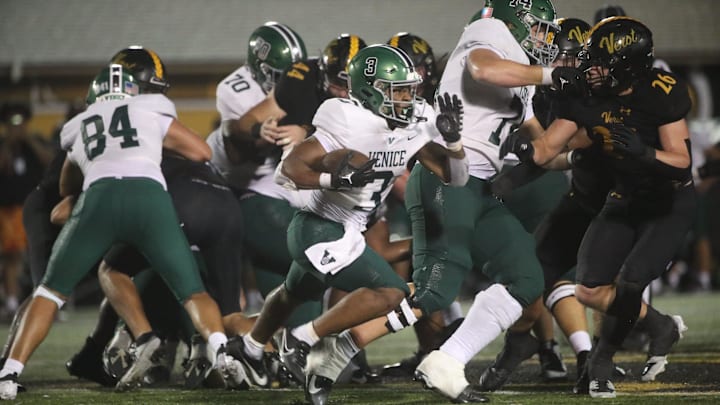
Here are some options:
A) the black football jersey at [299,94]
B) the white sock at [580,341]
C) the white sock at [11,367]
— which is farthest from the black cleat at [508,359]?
the white sock at [11,367]

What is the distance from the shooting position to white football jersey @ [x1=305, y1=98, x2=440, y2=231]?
15.9 ft

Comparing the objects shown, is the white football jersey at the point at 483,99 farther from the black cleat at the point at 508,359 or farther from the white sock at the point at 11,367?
the white sock at the point at 11,367

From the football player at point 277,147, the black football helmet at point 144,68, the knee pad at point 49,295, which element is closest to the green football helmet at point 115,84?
the black football helmet at point 144,68

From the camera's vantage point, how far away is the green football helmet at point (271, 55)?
6.73m

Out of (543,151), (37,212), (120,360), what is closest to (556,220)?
(543,151)

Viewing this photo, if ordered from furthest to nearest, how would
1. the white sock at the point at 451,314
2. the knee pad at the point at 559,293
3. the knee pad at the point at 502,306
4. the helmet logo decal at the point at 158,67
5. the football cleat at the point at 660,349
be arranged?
the white sock at the point at 451,314 → the helmet logo decal at the point at 158,67 → the knee pad at the point at 559,293 → the football cleat at the point at 660,349 → the knee pad at the point at 502,306

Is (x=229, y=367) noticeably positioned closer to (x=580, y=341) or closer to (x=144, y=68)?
Answer: (x=144, y=68)

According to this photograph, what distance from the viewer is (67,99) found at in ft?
56.4

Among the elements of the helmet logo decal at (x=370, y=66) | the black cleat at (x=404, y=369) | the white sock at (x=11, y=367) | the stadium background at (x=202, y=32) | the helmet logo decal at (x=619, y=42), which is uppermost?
the helmet logo decal at (x=619, y=42)

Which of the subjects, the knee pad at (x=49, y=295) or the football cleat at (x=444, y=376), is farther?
the knee pad at (x=49, y=295)

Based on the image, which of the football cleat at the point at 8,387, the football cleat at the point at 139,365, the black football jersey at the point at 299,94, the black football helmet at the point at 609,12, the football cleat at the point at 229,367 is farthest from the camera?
the black football helmet at the point at 609,12

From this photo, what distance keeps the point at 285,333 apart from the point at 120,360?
44.1 inches

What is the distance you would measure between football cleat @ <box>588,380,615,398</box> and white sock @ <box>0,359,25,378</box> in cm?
257

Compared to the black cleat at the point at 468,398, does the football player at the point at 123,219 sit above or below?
above
